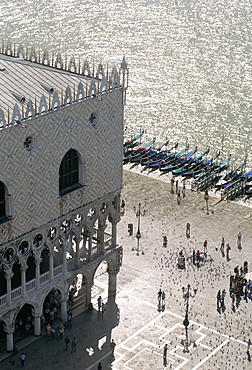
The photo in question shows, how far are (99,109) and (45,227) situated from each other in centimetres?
1000

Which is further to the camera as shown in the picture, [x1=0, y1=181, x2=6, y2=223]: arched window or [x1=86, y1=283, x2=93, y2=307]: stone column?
[x1=86, y1=283, x2=93, y2=307]: stone column

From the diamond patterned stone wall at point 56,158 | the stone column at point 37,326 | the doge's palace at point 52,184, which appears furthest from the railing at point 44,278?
the diamond patterned stone wall at point 56,158

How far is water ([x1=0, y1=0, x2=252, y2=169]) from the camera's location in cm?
13212

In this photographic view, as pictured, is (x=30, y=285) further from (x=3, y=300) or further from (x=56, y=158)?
(x=56, y=158)

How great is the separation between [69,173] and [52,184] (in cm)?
250

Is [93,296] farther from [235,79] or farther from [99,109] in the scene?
[235,79]

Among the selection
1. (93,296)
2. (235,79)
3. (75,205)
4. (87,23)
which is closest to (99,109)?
(75,205)

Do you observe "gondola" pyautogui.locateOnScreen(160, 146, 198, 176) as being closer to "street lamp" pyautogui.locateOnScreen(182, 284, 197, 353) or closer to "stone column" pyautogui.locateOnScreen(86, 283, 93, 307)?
"street lamp" pyautogui.locateOnScreen(182, 284, 197, 353)

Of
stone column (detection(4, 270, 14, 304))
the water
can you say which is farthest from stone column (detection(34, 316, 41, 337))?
the water

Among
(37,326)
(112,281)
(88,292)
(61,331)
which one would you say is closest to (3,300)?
(37,326)

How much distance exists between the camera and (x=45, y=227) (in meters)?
79.2

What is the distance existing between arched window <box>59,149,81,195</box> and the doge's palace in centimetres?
8

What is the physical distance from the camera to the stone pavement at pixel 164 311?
79.9 m

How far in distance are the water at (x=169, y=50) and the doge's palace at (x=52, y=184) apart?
126 feet
